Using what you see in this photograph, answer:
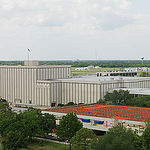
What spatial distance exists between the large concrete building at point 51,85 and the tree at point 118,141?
Result: 1860 inches

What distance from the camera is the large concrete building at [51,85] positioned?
9106 cm

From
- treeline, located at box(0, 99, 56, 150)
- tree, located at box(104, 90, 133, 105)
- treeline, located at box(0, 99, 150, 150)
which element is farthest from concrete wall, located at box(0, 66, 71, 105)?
treeline, located at box(0, 99, 56, 150)

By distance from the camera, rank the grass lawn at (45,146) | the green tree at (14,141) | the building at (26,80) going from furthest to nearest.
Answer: the building at (26,80) → the grass lawn at (45,146) → the green tree at (14,141)

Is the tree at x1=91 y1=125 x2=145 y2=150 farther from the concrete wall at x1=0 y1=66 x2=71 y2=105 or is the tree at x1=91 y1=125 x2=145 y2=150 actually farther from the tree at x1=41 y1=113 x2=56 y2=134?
the concrete wall at x1=0 y1=66 x2=71 y2=105

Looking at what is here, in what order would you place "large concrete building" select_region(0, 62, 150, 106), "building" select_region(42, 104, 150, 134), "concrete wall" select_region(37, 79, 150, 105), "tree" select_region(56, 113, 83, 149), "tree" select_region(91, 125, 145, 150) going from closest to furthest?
"tree" select_region(91, 125, 145, 150) → "tree" select_region(56, 113, 83, 149) → "building" select_region(42, 104, 150, 134) → "concrete wall" select_region(37, 79, 150, 105) → "large concrete building" select_region(0, 62, 150, 106)

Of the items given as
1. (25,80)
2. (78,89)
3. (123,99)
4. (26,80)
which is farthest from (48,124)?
(25,80)

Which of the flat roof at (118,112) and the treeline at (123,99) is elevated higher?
the treeline at (123,99)

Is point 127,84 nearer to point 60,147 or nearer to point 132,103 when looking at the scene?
point 132,103

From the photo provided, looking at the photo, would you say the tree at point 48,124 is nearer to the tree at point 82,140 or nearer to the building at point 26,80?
→ the tree at point 82,140

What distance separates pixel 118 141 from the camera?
37.3 m

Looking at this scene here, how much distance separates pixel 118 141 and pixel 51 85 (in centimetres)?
5952

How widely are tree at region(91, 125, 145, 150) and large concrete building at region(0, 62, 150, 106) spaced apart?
47.3 m

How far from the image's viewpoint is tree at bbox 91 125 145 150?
37.1m

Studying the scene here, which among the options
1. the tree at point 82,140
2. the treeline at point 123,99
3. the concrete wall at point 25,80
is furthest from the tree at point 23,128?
the concrete wall at point 25,80
